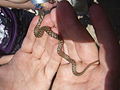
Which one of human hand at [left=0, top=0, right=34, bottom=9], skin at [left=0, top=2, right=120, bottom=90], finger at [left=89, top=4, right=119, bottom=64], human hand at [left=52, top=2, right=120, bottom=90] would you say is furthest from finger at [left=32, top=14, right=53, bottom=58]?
human hand at [left=0, top=0, right=34, bottom=9]

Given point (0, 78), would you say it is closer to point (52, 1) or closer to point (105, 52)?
point (52, 1)

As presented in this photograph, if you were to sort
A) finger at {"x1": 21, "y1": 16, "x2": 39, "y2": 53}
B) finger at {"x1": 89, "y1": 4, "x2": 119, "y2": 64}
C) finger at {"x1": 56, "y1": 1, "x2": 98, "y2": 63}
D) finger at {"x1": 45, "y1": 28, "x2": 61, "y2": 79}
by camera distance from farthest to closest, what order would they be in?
finger at {"x1": 21, "y1": 16, "x2": 39, "y2": 53} → finger at {"x1": 45, "y1": 28, "x2": 61, "y2": 79} → finger at {"x1": 56, "y1": 1, "x2": 98, "y2": 63} → finger at {"x1": 89, "y1": 4, "x2": 119, "y2": 64}

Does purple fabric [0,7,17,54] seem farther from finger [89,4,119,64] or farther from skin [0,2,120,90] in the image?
finger [89,4,119,64]

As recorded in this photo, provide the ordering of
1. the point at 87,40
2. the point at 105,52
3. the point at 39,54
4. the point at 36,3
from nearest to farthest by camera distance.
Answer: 1. the point at 105,52
2. the point at 87,40
3. the point at 39,54
4. the point at 36,3

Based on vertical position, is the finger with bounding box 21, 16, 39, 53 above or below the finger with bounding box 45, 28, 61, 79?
above

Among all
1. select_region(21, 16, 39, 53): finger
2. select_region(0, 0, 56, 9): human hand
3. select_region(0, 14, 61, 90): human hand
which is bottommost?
select_region(0, 14, 61, 90): human hand

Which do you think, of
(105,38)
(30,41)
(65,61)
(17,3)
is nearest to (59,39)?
(65,61)

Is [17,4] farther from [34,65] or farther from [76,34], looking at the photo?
[76,34]

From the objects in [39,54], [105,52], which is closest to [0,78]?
[39,54]
